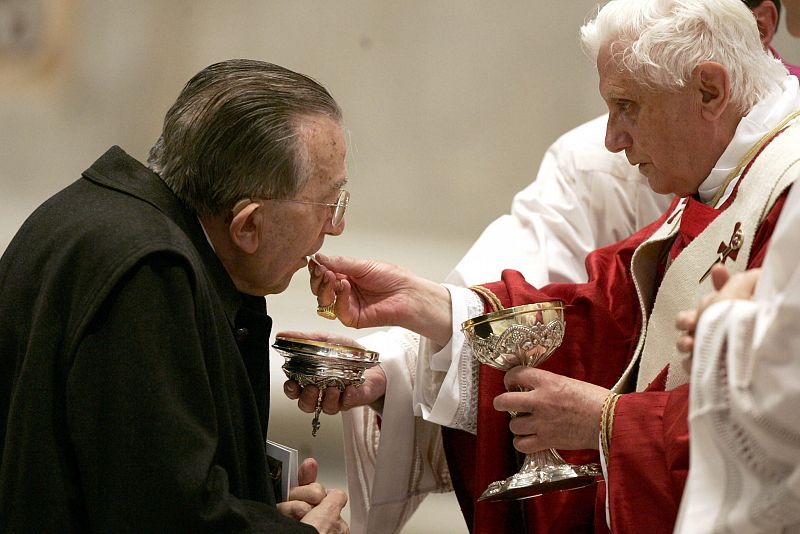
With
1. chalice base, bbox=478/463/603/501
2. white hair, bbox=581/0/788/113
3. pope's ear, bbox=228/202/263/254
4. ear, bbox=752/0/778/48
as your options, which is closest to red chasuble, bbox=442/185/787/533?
chalice base, bbox=478/463/603/501

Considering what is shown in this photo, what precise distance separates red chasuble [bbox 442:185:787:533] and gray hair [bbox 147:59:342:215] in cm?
97

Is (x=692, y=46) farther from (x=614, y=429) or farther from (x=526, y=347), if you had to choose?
(x=614, y=429)

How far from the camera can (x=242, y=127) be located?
2.64 meters

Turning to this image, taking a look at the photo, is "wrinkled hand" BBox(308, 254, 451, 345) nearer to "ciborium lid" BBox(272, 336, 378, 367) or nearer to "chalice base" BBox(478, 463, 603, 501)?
"ciborium lid" BBox(272, 336, 378, 367)

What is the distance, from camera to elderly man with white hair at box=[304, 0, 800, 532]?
281 cm

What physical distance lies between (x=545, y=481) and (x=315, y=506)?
57 centimetres

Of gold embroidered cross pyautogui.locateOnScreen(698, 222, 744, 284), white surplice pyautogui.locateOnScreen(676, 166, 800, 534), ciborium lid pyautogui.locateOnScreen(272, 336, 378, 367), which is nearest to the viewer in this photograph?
white surplice pyautogui.locateOnScreen(676, 166, 800, 534)

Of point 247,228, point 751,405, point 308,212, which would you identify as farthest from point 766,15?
point 751,405

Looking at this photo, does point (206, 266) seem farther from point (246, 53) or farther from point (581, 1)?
point (581, 1)

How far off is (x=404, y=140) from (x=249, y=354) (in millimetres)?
4270

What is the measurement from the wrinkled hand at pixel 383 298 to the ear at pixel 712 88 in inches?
35.2

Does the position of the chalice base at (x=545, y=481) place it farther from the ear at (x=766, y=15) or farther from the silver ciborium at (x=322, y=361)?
the ear at (x=766, y=15)

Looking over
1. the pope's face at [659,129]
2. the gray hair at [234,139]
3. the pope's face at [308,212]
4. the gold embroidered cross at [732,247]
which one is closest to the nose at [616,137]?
the pope's face at [659,129]

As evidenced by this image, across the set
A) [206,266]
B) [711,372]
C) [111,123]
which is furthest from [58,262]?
[111,123]
